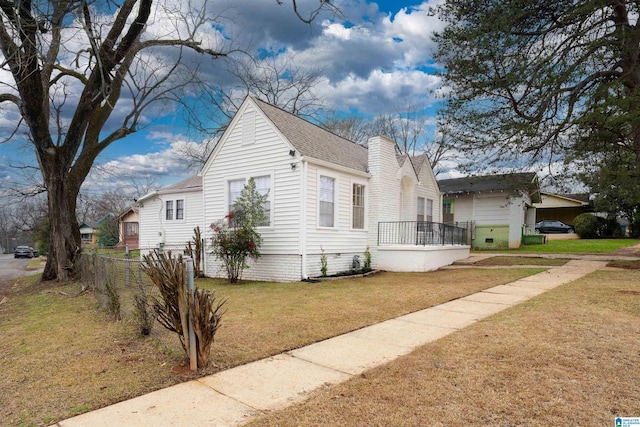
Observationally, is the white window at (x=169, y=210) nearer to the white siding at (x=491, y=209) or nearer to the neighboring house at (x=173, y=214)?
the neighboring house at (x=173, y=214)

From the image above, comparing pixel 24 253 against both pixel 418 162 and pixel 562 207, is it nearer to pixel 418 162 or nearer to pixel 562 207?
pixel 418 162

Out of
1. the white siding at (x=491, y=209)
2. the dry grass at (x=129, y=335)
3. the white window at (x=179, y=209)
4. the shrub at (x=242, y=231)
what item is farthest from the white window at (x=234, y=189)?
the white siding at (x=491, y=209)

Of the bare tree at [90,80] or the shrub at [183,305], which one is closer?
the shrub at [183,305]

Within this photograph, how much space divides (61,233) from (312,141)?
31.4 ft

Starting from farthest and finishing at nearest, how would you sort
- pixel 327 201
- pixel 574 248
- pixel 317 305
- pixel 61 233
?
pixel 574 248 → pixel 61 233 → pixel 327 201 → pixel 317 305

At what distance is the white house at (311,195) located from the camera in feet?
37.4

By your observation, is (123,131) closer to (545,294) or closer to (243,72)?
(243,72)

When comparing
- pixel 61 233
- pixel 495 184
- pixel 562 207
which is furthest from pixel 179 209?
pixel 562 207

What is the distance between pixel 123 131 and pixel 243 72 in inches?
358

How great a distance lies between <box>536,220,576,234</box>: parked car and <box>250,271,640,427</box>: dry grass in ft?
112

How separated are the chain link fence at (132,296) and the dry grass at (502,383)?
2486 millimetres

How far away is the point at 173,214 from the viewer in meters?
18.2

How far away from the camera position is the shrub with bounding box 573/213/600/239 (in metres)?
28.8

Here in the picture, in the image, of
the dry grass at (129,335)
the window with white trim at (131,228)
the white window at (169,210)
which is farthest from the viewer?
the window with white trim at (131,228)
